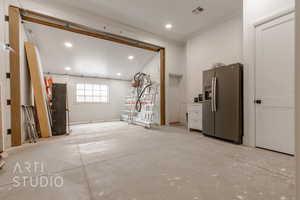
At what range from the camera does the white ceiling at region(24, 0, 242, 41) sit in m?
3.27

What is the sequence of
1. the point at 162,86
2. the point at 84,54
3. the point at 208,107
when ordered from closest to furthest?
1. the point at 208,107
2. the point at 84,54
3. the point at 162,86

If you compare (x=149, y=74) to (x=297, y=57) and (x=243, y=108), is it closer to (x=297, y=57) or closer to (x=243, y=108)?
(x=243, y=108)

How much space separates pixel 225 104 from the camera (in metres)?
2.95

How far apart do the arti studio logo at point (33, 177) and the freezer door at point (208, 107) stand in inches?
120

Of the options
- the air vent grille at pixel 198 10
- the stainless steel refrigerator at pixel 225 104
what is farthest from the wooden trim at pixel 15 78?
the stainless steel refrigerator at pixel 225 104

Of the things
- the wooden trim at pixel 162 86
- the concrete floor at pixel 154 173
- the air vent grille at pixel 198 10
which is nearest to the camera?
the concrete floor at pixel 154 173

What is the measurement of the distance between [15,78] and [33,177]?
2250mm

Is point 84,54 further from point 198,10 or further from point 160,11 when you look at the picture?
point 198,10

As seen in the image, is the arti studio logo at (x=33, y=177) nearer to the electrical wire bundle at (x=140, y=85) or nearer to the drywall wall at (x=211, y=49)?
the electrical wire bundle at (x=140, y=85)

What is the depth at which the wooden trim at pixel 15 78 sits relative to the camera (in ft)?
8.81

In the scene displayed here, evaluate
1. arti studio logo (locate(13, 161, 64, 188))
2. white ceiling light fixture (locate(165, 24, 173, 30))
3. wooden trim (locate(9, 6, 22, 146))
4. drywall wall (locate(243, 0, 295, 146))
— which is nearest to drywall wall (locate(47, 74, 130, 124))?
wooden trim (locate(9, 6, 22, 146))

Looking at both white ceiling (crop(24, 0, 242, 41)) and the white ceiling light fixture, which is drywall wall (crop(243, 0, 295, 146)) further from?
the white ceiling light fixture

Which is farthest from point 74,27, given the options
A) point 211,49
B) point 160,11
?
point 211,49

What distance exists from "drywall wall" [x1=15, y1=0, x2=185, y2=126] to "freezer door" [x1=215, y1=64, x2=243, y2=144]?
2.20 metres
